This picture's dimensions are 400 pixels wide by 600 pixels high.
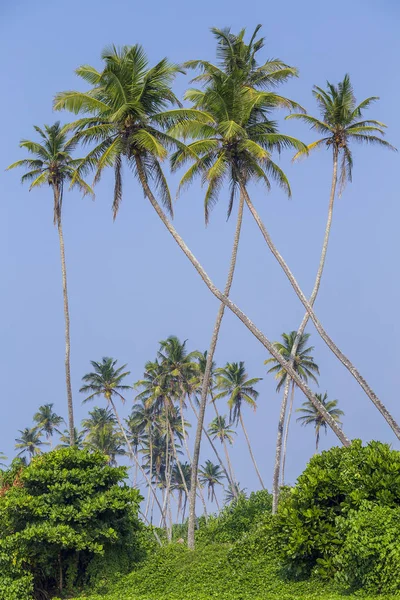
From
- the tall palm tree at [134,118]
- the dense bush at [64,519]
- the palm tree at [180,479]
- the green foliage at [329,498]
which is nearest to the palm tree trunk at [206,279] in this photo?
the tall palm tree at [134,118]

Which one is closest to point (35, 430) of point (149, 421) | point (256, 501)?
point (149, 421)

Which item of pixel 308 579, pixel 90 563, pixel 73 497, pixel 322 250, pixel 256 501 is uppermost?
pixel 322 250

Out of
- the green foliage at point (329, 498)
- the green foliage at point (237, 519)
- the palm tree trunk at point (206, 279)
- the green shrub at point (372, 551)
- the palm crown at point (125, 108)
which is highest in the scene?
the palm crown at point (125, 108)

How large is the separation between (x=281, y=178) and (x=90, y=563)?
57.3ft

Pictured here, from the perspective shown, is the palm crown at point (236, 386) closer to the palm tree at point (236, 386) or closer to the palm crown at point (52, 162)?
the palm tree at point (236, 386)

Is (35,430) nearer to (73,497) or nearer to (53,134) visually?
(53,134)

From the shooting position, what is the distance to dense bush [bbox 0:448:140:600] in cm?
2530

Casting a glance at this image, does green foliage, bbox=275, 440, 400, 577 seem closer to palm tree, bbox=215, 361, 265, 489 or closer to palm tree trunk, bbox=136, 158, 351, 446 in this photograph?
palm tree trunk, bbox=136, 158, 351, 446

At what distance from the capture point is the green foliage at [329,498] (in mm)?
19859

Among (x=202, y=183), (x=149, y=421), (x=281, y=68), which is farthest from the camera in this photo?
(x=149, y=421)

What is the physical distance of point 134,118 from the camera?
2803 centimetres

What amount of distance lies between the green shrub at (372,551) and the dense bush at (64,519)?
10054mm

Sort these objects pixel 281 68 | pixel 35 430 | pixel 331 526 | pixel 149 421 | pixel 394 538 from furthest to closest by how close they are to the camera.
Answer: pixel 35 430 → pixel 149 421 → pixel 281 68 → pixel 331 526 → pixel 394 538

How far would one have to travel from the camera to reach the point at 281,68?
34.1 metres
